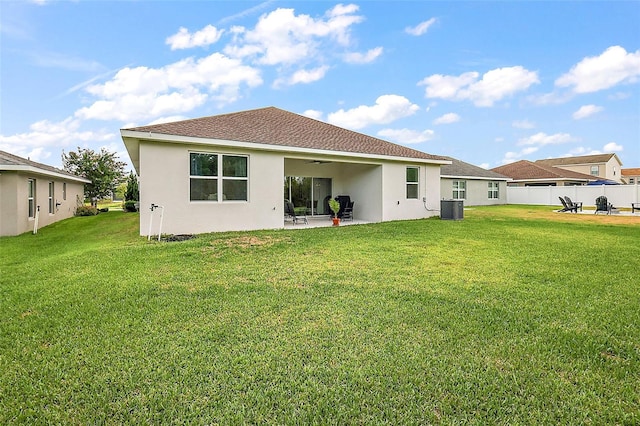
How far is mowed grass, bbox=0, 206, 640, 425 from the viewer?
254cm

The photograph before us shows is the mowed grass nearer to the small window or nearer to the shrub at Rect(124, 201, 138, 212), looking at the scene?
the small window

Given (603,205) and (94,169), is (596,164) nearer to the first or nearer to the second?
(603,205)

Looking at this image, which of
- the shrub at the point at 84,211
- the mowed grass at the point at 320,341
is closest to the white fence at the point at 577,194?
the mowed grass at the point at 320,341

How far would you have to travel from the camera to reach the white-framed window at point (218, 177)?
1104 centimetres

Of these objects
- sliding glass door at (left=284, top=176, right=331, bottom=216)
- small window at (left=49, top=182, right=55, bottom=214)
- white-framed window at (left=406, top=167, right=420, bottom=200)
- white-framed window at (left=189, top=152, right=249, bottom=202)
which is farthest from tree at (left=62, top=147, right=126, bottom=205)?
white-framed window at (left=406, top=167, right=420, bottom=200)

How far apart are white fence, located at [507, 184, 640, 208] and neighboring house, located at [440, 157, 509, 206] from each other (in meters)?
1.61

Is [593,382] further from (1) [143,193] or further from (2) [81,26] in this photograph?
(2) [81,26]

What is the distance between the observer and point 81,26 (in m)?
14.5

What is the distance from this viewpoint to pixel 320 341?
3564 millimetres

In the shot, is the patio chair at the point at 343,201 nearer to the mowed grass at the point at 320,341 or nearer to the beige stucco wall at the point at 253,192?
the beige stucco wall at the point at 253,192

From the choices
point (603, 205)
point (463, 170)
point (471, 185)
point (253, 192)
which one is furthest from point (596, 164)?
point (253, 192)

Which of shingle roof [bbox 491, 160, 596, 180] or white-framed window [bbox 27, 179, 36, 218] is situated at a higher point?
shingle roof [bbox 491, 160, 596, 180]

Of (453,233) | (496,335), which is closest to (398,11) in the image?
(453,233)

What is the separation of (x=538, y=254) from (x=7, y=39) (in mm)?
21895
